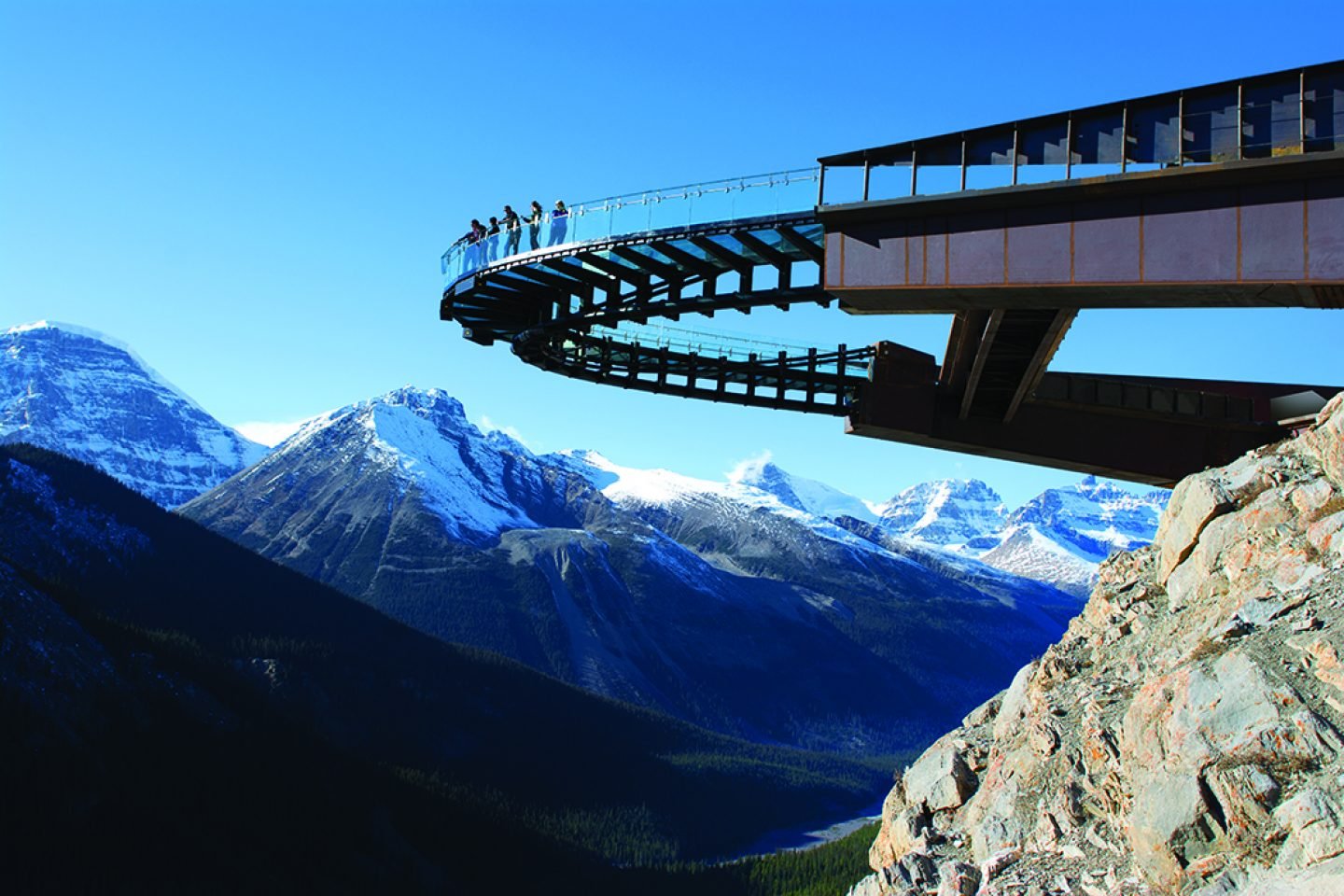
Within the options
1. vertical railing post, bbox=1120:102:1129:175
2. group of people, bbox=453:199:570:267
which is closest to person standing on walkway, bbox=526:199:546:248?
group of people, bbox=453:199:570:267

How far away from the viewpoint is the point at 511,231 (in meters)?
42.2

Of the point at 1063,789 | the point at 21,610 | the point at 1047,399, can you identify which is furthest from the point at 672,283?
the point at 21,610

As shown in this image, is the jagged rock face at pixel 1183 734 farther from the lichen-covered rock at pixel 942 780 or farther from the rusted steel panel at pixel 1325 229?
the rusted steel panel at pixel 1325 229

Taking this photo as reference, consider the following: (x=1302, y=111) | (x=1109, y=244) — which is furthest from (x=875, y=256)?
(x=1302, y=111)

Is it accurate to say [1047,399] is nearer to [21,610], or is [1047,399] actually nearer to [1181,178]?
[1181,178]

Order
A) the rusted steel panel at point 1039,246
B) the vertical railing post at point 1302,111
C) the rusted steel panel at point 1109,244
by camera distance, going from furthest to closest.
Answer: the rusted steel panel at point 1039,246, the rusted steel panel at point 1109,244, the vertical railing post at point 1302,111

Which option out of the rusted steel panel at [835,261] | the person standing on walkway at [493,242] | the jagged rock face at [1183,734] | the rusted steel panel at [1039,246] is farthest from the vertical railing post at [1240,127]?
the person standing on walkway at [493,242]

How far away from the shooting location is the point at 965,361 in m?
41.6

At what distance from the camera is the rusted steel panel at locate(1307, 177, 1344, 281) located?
27.5m

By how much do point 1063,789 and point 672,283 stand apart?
20.4 metres

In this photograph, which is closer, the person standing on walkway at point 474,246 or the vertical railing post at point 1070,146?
the vertical railing post at point 1070,146

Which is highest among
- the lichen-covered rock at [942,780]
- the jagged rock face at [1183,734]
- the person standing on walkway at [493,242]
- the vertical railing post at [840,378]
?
the person standing on walkway at [493,242]

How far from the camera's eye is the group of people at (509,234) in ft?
132

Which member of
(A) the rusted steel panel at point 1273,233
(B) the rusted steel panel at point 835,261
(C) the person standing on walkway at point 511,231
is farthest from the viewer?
(C) the person standing on walkway at point 511,231
